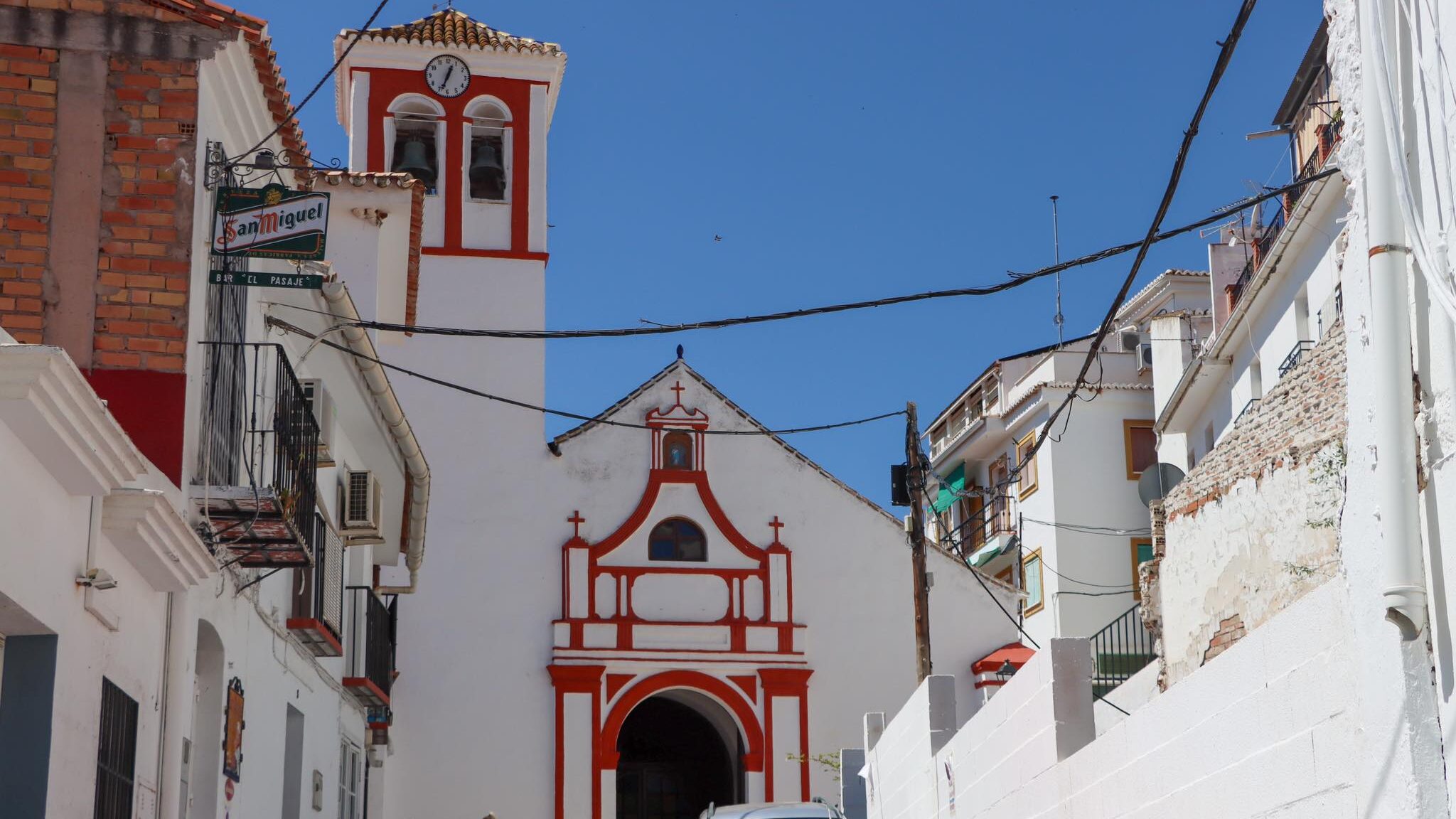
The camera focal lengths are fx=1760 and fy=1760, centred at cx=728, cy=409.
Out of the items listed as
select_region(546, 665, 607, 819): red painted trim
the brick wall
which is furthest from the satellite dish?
the brick wall

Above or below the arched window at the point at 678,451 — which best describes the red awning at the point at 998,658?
below

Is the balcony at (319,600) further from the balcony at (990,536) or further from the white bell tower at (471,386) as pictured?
the balcony at (990,536)

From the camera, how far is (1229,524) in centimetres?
1033

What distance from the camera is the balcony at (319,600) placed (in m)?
15.1

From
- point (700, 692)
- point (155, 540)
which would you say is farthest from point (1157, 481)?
point (155, 540)

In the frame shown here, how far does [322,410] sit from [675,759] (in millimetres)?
15860

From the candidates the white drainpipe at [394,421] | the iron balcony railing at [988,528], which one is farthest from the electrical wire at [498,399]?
the iron balcony railing at [988,528]

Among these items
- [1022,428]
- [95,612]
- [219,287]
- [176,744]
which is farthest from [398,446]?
[1022,428]

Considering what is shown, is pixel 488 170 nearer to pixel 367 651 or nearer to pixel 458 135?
pixel 458 135

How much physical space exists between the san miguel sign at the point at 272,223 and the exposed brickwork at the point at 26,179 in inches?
43.4

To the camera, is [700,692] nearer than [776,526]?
Yes

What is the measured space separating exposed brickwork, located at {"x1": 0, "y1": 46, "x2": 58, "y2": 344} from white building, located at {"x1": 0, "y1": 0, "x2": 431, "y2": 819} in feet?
0.14

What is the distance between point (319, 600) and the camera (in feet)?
51.0

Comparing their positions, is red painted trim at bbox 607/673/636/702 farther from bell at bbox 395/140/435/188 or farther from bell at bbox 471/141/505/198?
bell at bbox 395/140/435/188
